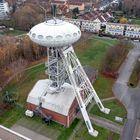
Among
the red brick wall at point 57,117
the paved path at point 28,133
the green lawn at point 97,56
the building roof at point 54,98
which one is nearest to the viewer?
the paved path at point 28,133

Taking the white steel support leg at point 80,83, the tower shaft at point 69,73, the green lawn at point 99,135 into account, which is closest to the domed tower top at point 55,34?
the tower shaft at point 69,73

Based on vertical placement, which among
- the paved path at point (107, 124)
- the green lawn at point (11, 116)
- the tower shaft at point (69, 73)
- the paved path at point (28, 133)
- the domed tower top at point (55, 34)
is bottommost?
the paved path at point (28, 133)

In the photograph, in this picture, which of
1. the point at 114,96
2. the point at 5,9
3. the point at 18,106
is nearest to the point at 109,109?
the point at 114,96

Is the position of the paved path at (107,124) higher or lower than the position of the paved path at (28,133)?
higher

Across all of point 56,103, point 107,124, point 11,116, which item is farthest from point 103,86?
point 11,116

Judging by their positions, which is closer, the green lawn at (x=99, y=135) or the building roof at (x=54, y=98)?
the green lawn at (x=99, y=135)

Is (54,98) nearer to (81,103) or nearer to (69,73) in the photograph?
(81,103)

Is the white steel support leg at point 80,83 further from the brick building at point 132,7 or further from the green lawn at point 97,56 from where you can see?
the brick building at point 132,7
